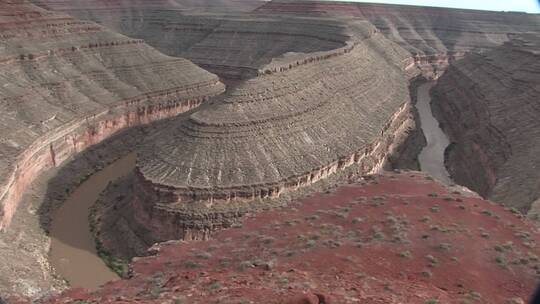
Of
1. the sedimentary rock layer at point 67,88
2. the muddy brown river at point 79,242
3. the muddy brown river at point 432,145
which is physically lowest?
the muddy brown river at point 79,242

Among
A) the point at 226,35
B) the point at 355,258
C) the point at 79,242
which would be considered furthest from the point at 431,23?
the point at 355,258

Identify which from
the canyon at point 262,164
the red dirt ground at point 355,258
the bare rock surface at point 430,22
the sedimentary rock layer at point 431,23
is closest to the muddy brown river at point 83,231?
the canyon at point 262,164

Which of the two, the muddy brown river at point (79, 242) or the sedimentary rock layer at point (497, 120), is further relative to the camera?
the sedimentary rock layer at point (497, 120)

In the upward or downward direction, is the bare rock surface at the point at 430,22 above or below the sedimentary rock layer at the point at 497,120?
above

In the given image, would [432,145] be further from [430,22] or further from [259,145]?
[430,22]

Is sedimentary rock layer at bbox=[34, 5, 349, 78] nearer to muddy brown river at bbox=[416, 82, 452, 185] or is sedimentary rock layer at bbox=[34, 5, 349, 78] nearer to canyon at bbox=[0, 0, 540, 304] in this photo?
canyon at bbox=[0, 0, 540, 304]

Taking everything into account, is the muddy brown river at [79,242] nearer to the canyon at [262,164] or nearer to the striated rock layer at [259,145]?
the canyon at [262,164]

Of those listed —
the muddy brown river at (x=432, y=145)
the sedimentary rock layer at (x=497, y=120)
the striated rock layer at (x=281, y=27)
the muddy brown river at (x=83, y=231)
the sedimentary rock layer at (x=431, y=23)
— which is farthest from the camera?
the sedimentary rock layer at (x=431, y=23)
